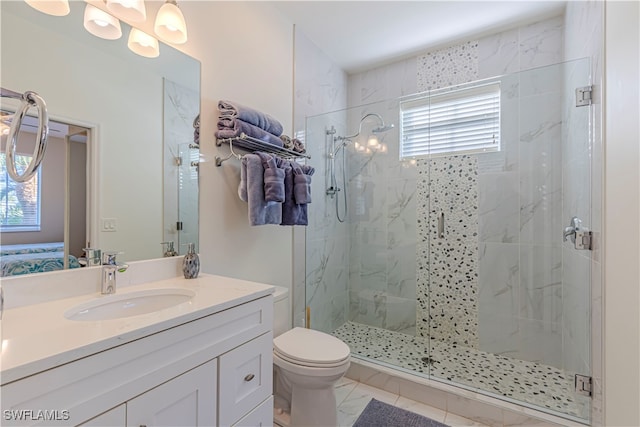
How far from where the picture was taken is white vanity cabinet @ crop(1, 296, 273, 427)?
1.99 feet

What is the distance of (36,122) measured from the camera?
0.95m

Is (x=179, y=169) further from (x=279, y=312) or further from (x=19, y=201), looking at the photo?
(x=279, y=312)

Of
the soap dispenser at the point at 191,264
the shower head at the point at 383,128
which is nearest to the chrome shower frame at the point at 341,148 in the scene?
the shower head at the point at 383,128

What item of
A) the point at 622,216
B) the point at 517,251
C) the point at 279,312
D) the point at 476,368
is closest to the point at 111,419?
the point at 279,312

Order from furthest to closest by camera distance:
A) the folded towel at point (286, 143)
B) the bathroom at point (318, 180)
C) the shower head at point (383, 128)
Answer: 1. the shower head at point (383, 128)
2. the folded towel at point (286, 143)
3. the bathroom at point (318, 180)

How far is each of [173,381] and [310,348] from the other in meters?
0.82

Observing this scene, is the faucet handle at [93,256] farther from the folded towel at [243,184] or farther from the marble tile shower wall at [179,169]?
the folded towel at [243,184]

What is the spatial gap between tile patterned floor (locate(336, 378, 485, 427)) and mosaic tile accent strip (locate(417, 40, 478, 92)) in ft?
7.94

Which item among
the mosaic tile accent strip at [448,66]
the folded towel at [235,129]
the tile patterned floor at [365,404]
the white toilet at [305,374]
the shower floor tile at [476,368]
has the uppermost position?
the mosaic tile accent strip at [448,66]

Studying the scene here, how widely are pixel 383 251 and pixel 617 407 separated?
165 cm

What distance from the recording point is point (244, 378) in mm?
1040

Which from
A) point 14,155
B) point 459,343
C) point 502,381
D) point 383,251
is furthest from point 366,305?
point 14,155

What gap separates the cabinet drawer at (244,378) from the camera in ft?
3.15

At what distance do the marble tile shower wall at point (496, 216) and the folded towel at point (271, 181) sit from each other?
1.22m
